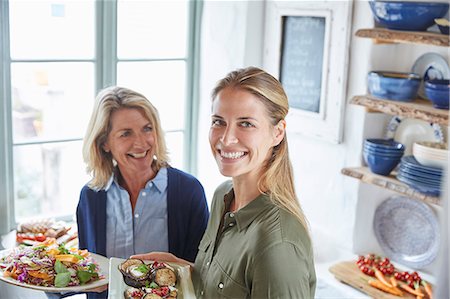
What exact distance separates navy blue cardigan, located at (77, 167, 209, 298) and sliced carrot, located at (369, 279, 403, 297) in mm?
976

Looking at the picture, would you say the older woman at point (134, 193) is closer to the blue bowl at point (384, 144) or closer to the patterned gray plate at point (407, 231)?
the blue bowl at point (384, 144)

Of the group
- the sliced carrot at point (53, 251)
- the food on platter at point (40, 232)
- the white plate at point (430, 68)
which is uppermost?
the white plate at point (430, 68)

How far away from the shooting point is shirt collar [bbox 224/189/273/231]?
1.56 metres

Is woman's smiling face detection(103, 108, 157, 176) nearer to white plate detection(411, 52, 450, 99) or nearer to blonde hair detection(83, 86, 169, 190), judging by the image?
blonde hair detection(83, 86, 169, 190)

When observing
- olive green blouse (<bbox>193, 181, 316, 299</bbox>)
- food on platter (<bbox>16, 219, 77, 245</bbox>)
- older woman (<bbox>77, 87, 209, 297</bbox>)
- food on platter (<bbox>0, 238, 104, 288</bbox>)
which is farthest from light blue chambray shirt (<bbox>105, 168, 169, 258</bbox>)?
food on platter (<bbox>16, 219, 77, 245</bbox>)

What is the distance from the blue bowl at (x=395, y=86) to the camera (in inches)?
107

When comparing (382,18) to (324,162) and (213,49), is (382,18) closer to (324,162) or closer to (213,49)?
(324,162)

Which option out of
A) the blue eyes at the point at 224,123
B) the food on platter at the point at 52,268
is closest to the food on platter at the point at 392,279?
the food on platter at the point at 52,268

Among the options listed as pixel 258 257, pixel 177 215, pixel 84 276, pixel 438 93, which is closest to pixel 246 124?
pixel 258 257

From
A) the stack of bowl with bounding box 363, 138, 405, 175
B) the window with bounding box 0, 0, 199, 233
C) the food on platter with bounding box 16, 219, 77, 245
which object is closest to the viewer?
the stack of bowl with bounding box 363, 138, 405, 175

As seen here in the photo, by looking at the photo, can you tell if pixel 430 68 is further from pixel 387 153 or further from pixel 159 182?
pixel 159 182

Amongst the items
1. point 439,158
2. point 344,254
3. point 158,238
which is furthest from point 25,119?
point 439,158

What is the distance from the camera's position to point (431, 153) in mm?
2594

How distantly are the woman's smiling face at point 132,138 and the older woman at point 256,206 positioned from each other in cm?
55
